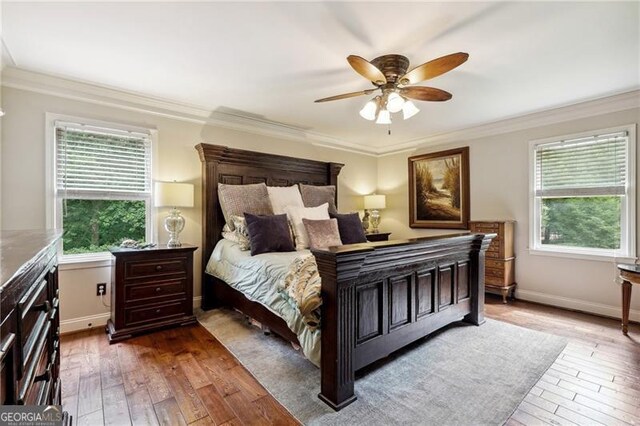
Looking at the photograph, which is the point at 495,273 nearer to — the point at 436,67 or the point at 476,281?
the point at 476,281

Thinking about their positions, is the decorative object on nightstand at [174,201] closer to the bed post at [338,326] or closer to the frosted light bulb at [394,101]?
the bed post at [338,326]

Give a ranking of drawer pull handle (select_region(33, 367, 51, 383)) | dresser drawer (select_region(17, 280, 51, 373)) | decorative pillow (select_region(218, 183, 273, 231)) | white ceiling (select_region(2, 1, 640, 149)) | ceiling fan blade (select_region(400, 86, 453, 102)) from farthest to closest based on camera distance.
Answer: decorative pillow (select_region(218, 183, 273, 231)) → ceiling fan blade (select_region(400, 86, 453, 102)) → white ceiling (select_region(2, 1, 640, 149)) → drawer pull handle (select_region(33, 367, 51, 383)) → dresser drawer (select_region(17, 280, 51, 373))

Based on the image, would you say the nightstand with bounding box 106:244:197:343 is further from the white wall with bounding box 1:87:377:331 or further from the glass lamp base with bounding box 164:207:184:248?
the white wall with bounding box 1:87:377:331

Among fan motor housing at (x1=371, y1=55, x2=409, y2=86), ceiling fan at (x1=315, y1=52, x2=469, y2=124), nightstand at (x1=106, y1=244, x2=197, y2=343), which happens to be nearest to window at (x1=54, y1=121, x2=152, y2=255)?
nightstand at (x1=106, y1=244, x2=197, y2=343)

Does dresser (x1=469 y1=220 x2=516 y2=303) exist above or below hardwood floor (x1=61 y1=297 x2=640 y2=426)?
above

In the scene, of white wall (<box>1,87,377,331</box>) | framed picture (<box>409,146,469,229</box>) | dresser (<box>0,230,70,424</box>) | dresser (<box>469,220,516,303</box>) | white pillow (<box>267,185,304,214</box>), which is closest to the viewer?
dresser (<box>0,230,70,424</box>)

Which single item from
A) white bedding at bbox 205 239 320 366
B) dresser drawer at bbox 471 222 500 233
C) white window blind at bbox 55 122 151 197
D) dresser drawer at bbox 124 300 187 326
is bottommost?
dresser drawer at bbox 124 300 187 326

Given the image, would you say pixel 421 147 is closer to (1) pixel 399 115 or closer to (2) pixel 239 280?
(1) pixel 399 115

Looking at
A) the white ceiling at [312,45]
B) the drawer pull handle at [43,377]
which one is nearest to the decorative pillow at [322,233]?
the white ceiling at [312,45]

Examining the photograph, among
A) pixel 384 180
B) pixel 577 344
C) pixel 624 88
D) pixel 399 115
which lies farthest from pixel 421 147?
pixel 577 344

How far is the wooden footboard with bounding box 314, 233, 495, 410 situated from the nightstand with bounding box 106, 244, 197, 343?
1821 mm

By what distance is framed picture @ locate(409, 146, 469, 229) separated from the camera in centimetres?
452

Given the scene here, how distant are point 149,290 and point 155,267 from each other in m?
0.22

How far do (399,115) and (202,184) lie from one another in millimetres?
2632
